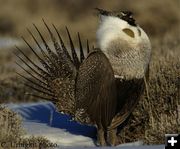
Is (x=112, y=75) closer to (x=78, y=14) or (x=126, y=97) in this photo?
(x=126, y=97)

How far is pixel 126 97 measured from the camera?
18.7ft

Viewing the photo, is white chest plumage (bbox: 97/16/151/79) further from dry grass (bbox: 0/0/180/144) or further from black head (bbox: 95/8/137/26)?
dry grass (bbox: 0/0/180/144)

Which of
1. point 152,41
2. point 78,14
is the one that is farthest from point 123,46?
point 78,14

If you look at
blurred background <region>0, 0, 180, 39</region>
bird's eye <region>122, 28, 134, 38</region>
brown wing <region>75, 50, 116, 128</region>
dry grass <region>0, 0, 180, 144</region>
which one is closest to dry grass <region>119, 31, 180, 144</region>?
dry grass <region>0, 0, 180, 144</region>

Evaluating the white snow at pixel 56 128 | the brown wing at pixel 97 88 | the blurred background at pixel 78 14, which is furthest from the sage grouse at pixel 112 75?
the blurred background at pixel 78 14

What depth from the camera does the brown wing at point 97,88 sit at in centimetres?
554

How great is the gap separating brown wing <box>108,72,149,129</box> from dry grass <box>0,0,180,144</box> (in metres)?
0.20

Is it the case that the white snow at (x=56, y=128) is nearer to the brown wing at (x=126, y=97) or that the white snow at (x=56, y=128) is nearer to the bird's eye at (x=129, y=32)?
the brown wing at (x=126, y=97)

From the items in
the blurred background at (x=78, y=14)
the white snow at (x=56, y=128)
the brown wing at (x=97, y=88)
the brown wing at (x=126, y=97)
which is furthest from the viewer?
the blurred background at (x=78, y=14)

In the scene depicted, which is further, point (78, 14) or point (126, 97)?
point (78, 14)

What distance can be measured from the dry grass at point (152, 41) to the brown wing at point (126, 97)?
20 cm

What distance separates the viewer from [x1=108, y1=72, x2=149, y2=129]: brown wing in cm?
564

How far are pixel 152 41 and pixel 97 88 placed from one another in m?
6.82

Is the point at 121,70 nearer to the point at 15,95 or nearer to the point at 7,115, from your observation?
the point at 7,115
